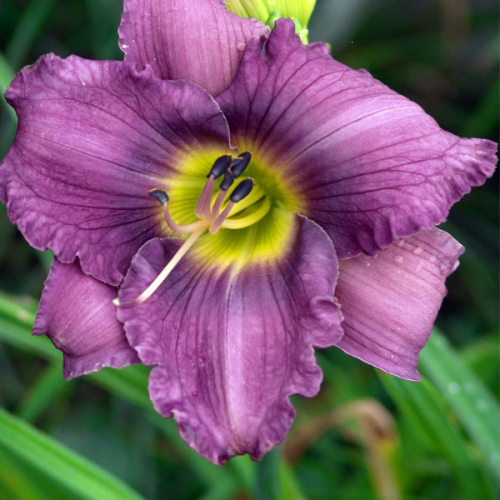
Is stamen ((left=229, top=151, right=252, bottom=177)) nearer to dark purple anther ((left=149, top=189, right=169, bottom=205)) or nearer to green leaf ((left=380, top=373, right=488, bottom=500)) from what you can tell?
dark purple anther ((left=149, top=189, right=169, bottom=205))

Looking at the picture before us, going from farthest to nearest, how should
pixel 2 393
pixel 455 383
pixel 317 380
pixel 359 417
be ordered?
pixel 2 393 → pixel 359 417 → pixel 455 383 → pixel 317 380

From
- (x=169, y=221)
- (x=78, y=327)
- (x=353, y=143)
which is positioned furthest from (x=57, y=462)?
(x=353, y=143)

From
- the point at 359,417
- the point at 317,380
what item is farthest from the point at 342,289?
the point at 359,417

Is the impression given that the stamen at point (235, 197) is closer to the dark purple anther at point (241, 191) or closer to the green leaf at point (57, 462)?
the dark purple anther at point (241, 191)

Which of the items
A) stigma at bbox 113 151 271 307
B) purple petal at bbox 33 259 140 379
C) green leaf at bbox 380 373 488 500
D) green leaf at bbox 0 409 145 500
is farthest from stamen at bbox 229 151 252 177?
green leaf at bbox 0 409 145 500

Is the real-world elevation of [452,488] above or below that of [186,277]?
below

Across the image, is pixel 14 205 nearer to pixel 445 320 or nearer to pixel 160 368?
pixel 160 368

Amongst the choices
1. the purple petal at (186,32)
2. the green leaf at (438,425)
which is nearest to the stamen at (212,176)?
the purple petal at (186,32)
